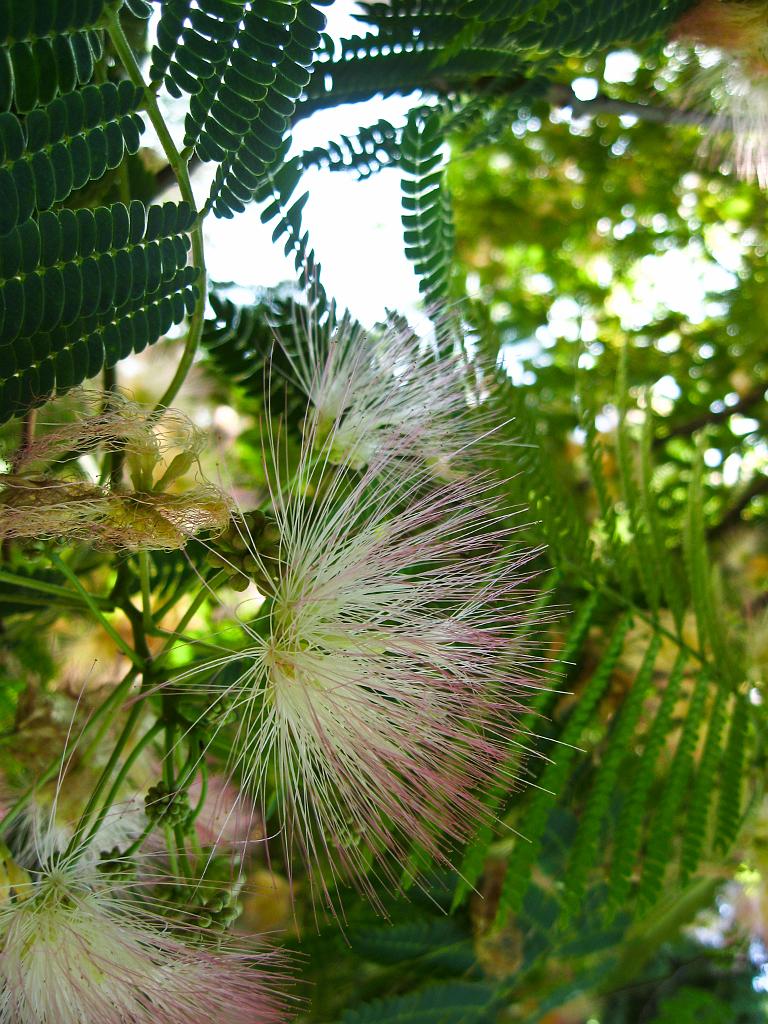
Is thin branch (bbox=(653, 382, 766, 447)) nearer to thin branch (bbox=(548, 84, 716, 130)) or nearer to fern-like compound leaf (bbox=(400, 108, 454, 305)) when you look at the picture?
thin branch (bbox=(548, 84, 716, 130))

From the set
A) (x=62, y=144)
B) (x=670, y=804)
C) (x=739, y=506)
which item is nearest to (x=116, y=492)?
(x=62, y=144)

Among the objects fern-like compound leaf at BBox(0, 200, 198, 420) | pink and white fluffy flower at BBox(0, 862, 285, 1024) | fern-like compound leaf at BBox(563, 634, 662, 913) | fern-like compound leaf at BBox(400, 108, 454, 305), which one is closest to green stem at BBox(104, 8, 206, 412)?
fern-like compound leaf at BBox(0, 200, 198, 420)

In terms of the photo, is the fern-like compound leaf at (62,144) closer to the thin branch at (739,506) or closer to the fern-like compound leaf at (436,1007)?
the fern-like compound leaf at (436,1007)

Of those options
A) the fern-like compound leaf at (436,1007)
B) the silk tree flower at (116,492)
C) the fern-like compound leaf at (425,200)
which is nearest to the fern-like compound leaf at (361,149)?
the fern-like compound leaf at (425,200)

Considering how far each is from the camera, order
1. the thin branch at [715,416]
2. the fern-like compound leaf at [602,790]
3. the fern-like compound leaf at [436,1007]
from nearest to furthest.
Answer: the fern-like compound leaf at [602,790], the fern-like compound leaf at [436,1007], the thin branch at [715,416]

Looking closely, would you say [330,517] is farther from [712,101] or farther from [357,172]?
[712,101]

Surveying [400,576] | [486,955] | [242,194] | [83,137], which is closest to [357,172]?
[242,194]
